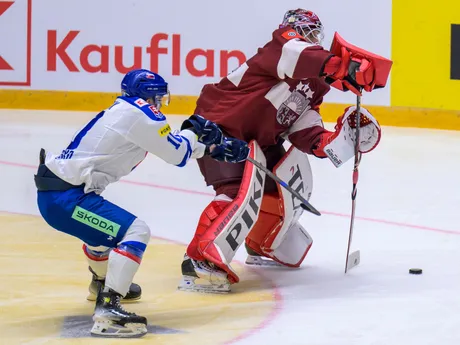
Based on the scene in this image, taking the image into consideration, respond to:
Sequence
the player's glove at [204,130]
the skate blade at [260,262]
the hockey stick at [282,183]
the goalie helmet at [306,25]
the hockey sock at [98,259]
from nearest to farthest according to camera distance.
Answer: the player's glove at [204,130] → the hockey sock at [98,259] → the hockey stick at [282,183] → the goalie helmet at [306,25] → the skate blade at [260,262]

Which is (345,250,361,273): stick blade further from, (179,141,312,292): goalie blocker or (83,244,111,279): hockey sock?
(83,244,111,279): hockey sock

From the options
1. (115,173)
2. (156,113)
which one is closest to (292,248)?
(115,173)

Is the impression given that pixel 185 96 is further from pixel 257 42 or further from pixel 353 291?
pixel 353 291

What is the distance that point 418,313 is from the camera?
3.45 m

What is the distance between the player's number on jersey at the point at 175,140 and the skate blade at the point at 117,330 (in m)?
0.54

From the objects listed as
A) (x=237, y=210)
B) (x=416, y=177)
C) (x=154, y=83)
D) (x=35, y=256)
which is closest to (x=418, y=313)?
(x=237, y=210)

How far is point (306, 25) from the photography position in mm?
3994

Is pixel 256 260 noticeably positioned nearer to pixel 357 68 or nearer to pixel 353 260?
pixel 353 260

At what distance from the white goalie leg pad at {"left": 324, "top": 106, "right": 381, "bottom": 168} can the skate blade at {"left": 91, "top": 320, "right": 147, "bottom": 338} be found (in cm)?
120

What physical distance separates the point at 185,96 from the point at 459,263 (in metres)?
4.06

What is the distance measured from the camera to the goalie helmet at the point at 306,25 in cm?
400

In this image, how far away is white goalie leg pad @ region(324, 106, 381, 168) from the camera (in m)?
4.05

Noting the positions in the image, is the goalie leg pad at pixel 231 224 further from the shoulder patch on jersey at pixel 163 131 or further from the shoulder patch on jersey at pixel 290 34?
the shoulder patch on jersey at pixel 163 131

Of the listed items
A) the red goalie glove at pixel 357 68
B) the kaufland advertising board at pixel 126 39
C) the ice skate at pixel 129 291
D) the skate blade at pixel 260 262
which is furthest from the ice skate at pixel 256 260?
the kaufland advertising board at pixel 126 39
